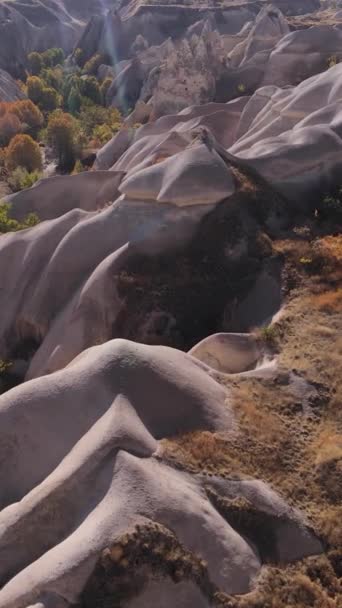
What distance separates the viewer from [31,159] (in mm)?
44938

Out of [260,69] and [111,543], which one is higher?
[111,543]

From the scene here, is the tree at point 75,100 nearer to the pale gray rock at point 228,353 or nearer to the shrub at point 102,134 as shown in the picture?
the shrub at point 102,134

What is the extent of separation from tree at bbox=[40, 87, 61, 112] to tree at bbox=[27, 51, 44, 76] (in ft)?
54.4

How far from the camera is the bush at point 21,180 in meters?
38.9

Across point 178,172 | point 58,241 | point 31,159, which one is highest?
point 178,172

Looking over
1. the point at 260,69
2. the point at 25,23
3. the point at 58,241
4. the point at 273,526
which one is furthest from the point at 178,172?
the point at 25,23

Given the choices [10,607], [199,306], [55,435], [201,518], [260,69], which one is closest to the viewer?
[10,607]

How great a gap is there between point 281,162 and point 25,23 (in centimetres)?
8405

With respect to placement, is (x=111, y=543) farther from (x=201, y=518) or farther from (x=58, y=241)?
(x=58, y=241)

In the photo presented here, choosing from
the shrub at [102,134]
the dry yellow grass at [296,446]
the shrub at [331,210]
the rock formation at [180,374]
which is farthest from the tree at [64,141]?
the dry yellow grass at [296,446]

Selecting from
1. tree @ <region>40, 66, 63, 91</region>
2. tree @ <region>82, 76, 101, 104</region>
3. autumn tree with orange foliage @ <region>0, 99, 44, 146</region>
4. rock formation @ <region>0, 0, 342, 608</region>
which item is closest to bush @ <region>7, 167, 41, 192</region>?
rock formation @ <region>0, 0, 342, 608</region>

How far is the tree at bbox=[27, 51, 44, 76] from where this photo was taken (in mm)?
81688

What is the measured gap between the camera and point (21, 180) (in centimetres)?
3981

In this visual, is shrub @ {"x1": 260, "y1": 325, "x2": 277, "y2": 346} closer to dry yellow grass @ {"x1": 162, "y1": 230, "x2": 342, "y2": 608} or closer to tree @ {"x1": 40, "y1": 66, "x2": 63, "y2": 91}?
dry yellow grass @ {"x1": 162, "y1": 230, "x2": 342, "y2": 608}
